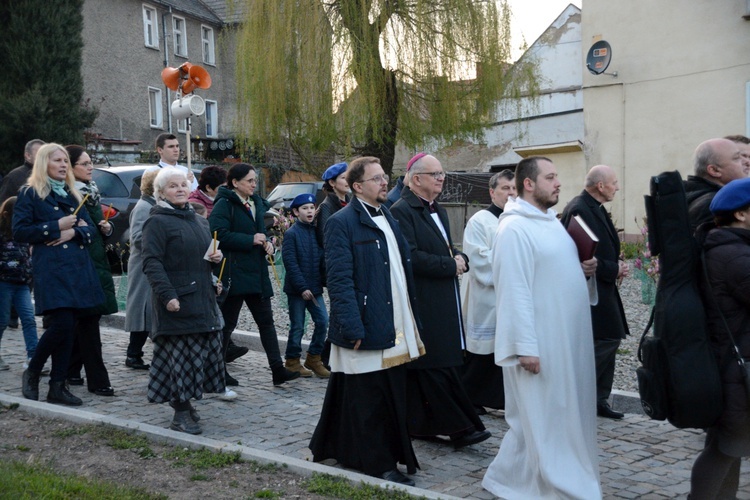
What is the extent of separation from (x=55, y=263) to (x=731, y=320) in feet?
16.7

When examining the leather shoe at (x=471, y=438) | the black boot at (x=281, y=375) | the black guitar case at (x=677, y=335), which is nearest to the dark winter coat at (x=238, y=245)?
the black boot at (x=281, y=375)

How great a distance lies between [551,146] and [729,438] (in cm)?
2050

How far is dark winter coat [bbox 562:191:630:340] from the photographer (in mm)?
6801

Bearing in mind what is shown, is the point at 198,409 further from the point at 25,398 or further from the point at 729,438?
the point at 729,438

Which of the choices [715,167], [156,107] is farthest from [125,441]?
[156,107]

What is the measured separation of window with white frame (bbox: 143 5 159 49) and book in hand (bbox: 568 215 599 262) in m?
36.1

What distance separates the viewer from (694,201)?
5.03 metres

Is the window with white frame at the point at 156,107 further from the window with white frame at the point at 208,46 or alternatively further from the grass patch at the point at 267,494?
the grass patch at the point at 267,494

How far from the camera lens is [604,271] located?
675cm

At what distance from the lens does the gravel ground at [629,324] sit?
8055mm

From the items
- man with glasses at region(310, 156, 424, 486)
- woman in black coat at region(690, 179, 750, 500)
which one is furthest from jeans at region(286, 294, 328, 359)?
woman in black coat at region(690, 179, 750, 500)

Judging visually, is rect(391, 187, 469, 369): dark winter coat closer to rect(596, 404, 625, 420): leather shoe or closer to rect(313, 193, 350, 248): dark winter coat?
rect(596, 404, 625, 420): leather shoe

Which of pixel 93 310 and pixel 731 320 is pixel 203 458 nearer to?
pixel 93 310

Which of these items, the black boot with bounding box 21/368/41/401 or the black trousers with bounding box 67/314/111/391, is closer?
the black boot with bounding box 21/368/41/401
